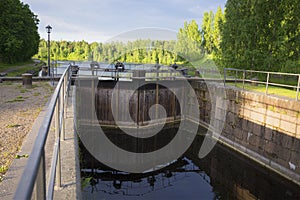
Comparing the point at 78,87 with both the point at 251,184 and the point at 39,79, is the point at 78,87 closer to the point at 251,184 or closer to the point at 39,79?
the point at 39,79

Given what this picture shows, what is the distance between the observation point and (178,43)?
39.0 meters

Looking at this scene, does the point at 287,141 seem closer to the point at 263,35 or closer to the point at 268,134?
the point at 268,134

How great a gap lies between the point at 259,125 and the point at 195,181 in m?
3.44

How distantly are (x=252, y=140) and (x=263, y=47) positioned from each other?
25.4 feet

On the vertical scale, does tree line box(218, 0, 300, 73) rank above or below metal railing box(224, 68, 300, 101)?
above

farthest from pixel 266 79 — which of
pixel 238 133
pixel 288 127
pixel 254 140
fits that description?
pixel 288 127

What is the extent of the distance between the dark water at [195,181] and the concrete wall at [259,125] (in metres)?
0.46

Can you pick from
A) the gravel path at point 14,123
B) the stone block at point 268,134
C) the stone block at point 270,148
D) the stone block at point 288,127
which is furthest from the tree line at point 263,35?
the gravel path at point 14,123

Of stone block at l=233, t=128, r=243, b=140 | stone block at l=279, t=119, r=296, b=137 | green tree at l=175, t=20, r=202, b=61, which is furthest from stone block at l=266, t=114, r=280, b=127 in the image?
green tree at l=175, t=20, r=202, b=61

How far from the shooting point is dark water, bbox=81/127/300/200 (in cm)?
784

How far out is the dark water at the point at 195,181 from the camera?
7844 millimetres

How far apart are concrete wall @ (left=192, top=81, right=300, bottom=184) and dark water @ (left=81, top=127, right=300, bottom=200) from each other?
1.50 feet

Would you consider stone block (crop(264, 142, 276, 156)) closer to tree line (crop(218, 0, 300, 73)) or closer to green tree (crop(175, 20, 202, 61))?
tree line (crop(218, 0, 300, 73))

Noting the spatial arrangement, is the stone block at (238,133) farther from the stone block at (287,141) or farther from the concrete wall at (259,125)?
the stone block at (287,141)
